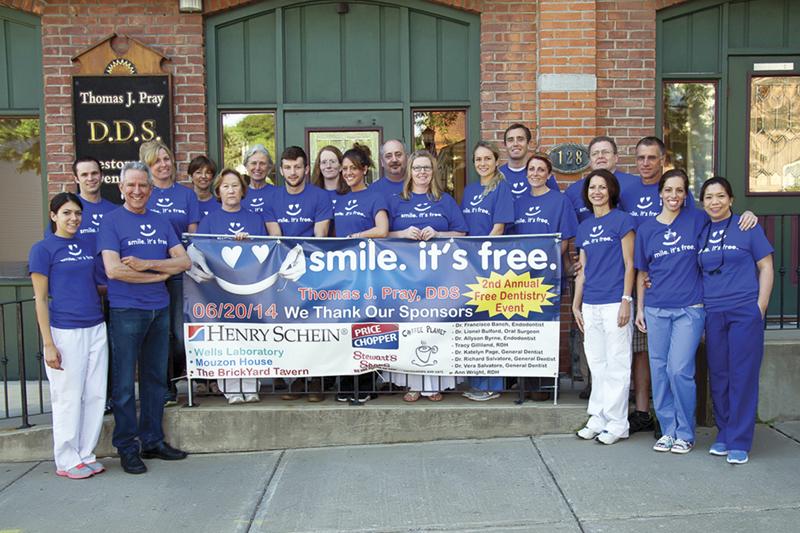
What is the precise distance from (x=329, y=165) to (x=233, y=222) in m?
0.94

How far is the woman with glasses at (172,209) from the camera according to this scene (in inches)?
186

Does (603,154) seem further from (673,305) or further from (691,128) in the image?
(691,128)

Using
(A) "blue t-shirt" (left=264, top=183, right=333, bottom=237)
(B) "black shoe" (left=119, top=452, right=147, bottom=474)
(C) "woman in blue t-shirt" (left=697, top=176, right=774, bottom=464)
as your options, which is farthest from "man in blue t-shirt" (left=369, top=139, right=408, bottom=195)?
(B) "black shoe" (left=119, top=452, right=147, bottom=474)

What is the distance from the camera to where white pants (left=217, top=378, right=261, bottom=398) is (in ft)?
15.5

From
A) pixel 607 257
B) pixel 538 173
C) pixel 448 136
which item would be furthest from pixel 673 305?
pixel 448 136

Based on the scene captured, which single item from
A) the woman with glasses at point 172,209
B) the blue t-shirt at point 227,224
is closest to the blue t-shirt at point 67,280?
the woman with glasses at point 172,209

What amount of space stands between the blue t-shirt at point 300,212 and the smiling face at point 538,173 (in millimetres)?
1632

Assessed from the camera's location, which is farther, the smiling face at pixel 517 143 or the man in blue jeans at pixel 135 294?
the smiling face at pixel 517 143

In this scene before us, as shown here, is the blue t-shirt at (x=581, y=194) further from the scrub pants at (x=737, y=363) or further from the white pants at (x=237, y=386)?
the white pants at (x=237, y=386)

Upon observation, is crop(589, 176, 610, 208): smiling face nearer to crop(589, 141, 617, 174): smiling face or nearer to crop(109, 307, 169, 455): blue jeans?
crop(589, 141, 617, 174): smiling face

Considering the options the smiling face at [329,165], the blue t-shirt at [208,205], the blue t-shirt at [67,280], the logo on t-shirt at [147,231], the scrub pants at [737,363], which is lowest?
the scrub pants at [737,363]

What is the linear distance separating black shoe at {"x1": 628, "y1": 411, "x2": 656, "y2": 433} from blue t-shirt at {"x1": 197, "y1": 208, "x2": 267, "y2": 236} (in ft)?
10.5

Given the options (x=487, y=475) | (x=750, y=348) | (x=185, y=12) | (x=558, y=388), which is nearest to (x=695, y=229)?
(x=750, y=348)

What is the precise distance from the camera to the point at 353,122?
21.2 feet
